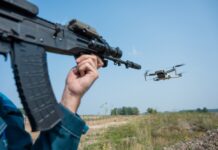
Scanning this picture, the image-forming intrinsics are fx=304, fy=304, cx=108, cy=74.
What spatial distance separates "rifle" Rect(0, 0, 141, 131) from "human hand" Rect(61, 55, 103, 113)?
3.8 inches

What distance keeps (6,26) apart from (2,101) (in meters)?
0.61

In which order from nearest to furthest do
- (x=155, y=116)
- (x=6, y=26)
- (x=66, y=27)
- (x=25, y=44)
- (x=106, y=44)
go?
(x=6, y=26)
(x=25, y=44)
(x=66, y=27)
(x=106, y=44)
(x=155, y=116)

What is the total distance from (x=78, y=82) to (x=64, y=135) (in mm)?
393

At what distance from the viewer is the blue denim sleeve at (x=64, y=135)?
1.94 meters

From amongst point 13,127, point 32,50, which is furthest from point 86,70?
point 13,127

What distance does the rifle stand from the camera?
1.92 metres

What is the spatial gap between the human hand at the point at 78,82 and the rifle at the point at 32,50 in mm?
95

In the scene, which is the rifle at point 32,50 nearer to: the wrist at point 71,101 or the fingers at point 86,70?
the wrist at point 71,101

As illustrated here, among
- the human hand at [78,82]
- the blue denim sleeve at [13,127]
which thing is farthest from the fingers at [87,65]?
the blue denim sleeve at [13,127]

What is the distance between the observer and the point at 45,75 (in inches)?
85.4

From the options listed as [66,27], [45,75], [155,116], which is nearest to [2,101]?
[45,75]

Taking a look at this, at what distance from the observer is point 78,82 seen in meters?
2.16

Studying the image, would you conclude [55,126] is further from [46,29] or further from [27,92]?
[46,29]

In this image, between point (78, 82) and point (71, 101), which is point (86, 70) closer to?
point (78, 82)
